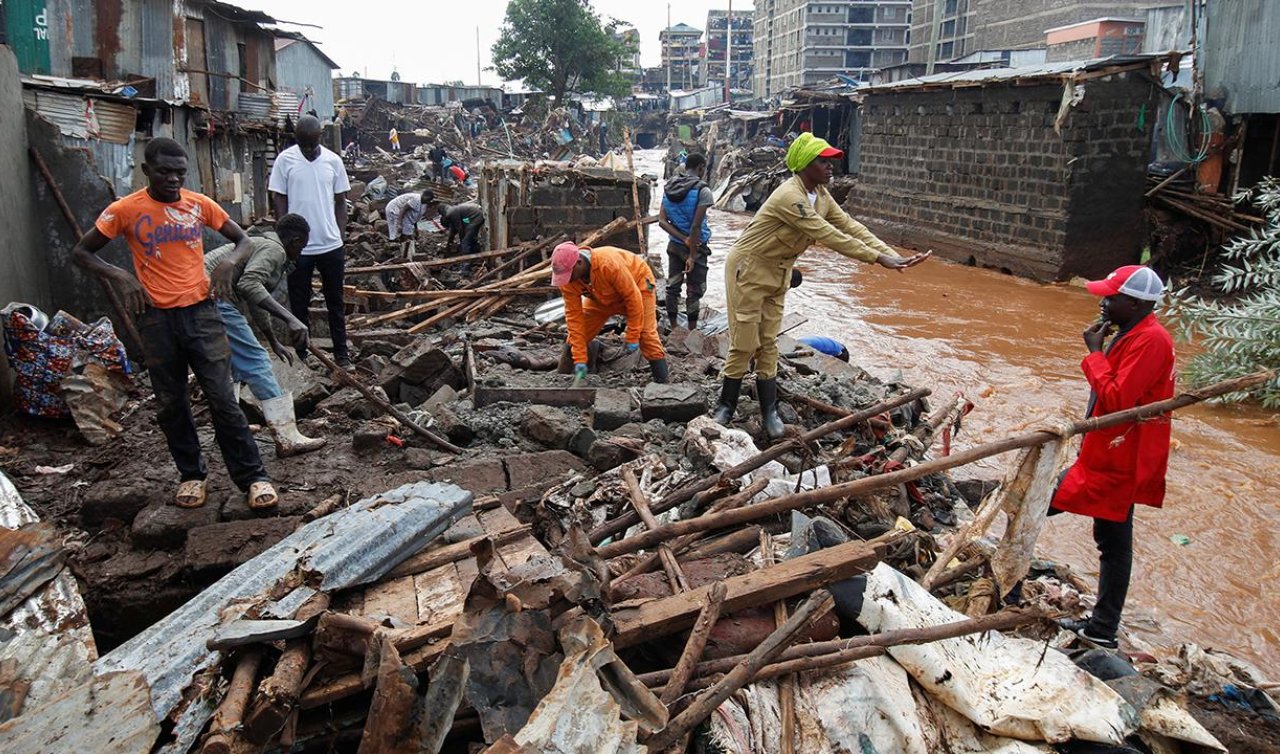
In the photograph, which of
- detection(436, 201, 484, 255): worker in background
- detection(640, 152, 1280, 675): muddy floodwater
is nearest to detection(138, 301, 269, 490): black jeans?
detection(640, 152, 1280, 675): muddy floodwater

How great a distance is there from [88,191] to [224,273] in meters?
2.95

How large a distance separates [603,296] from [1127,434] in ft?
10.7

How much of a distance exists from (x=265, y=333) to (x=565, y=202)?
546 cm

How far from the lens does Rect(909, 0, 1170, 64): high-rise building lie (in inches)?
1553

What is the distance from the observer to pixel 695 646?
2680 mm

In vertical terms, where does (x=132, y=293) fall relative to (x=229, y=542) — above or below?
above

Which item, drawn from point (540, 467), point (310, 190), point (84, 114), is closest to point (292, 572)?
point (540, 467)

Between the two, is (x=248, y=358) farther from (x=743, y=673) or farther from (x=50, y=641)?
(x=743, y=673)

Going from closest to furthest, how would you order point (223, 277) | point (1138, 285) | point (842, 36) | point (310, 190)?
point (1138, 285) → point (223, 277) → point (310, 190) → point (842, 36)

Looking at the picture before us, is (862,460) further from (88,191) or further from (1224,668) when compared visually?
(88,191)

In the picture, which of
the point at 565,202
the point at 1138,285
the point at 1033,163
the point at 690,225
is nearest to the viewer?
the point at 1138,285

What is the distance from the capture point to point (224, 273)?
4.07 metres

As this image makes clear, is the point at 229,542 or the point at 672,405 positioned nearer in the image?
the point at 229,542

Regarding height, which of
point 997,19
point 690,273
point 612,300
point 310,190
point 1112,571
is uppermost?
point 997,19
